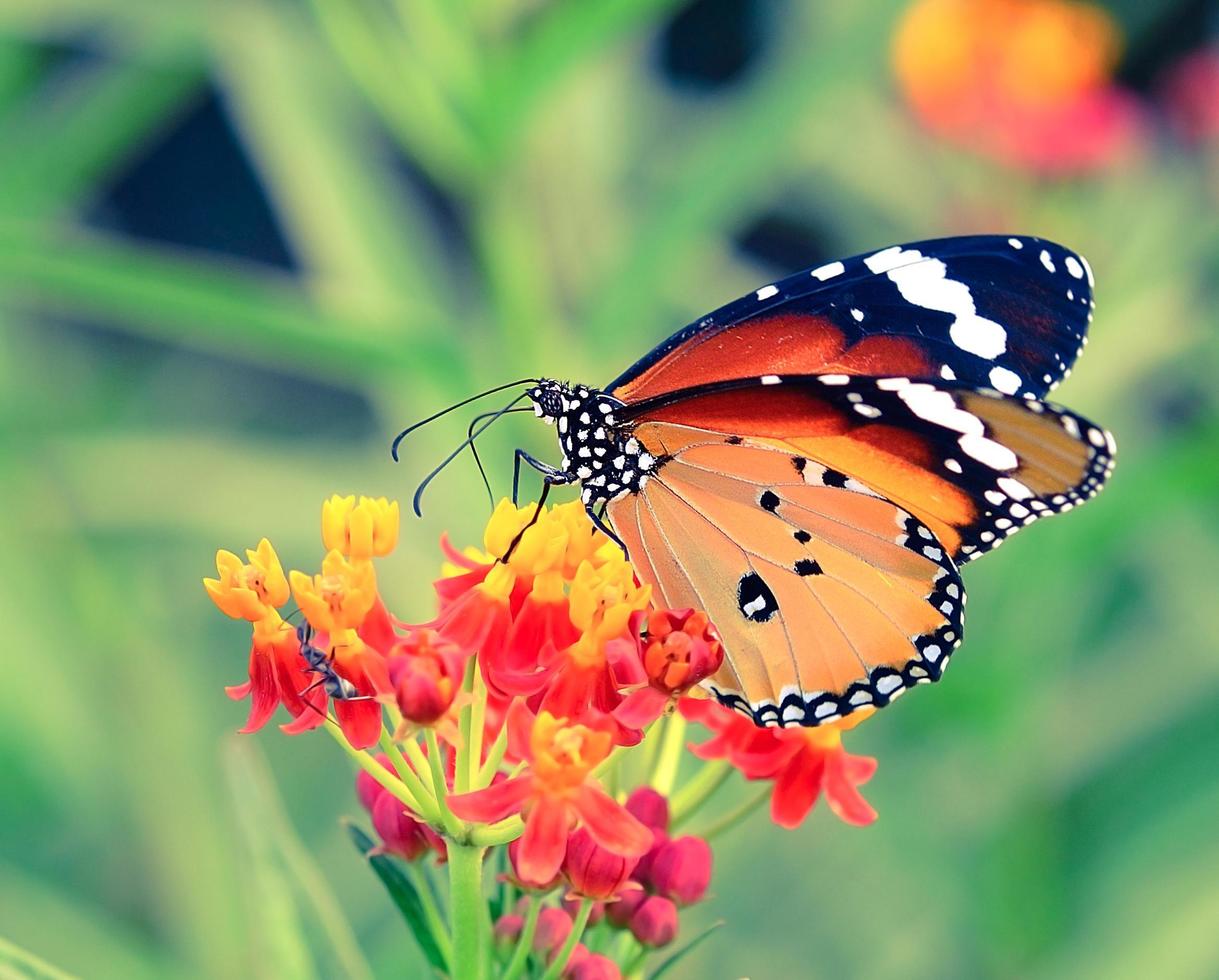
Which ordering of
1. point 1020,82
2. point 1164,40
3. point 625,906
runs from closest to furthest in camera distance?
1. point 625,906
2. point 1020,82
3. point 1164,40

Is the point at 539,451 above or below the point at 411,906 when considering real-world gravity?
above

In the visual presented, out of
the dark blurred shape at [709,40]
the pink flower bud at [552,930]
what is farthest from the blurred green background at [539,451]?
the dark blurred shape at [709,40]

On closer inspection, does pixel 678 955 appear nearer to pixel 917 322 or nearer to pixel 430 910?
pixel 430 910

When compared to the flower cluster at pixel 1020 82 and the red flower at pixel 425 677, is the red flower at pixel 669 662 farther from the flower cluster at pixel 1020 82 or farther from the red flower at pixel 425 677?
the flower cluster at pixel 1020 82

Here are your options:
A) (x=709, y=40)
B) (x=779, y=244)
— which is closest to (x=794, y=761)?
(x=779, y=244)

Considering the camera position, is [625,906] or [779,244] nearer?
[625,906]

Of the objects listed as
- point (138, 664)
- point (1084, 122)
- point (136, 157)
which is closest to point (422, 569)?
point (138, 664)
